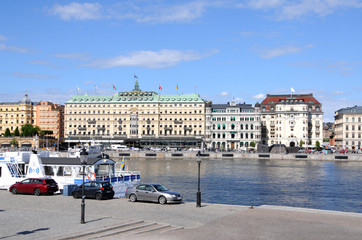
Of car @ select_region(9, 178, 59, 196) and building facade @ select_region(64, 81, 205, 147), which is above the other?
building facade @ select_region(64, 81, 205, 147)

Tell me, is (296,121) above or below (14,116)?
below

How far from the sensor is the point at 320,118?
173250 millimetres

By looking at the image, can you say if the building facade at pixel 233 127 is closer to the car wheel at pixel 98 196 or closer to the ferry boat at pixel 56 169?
the ferry boat at pixel 56 169

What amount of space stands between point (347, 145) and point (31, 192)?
6246 inches

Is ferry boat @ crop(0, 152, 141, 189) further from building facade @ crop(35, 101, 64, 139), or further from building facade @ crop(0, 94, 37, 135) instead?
building facade @ crop(0, 94, 37, 135)

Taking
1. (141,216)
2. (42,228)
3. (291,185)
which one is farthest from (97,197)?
(291,185)

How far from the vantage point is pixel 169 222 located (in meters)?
25.2

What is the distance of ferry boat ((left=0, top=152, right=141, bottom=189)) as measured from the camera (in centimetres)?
4447

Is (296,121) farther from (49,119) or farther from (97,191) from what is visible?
(97,191)

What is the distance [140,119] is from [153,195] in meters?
149

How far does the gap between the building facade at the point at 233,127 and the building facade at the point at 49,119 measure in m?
67.3

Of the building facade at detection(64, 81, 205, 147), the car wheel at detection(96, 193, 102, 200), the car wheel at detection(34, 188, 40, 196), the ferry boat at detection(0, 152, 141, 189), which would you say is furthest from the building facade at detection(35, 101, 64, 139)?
the car wheel at detection(96, 193, 102, 200)

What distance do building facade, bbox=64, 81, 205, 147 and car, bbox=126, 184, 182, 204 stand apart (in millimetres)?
140458

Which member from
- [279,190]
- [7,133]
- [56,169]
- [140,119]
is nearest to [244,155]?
[140,119]
